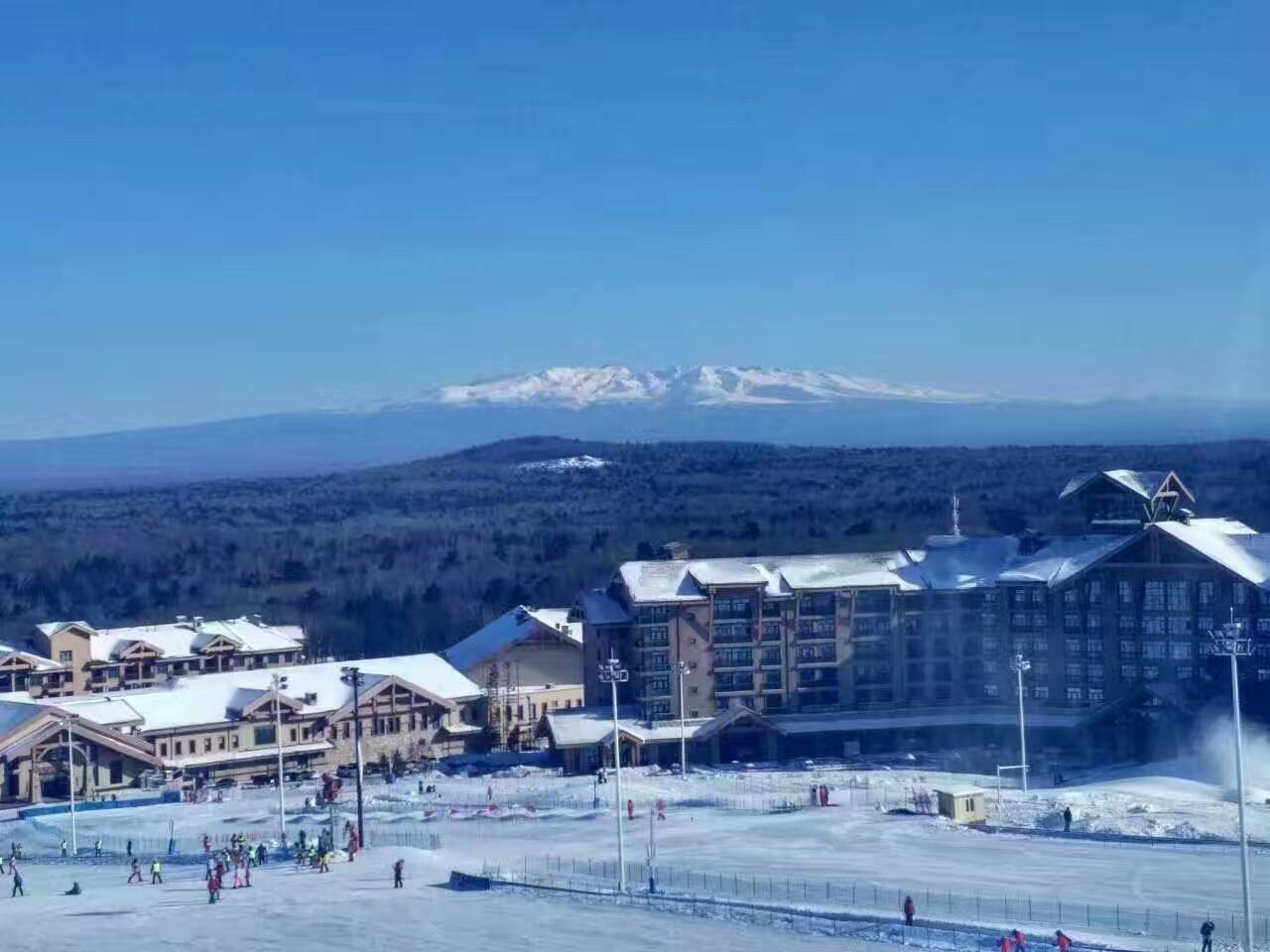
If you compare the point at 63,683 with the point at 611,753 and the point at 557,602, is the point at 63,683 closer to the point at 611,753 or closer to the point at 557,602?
the point at 611,753

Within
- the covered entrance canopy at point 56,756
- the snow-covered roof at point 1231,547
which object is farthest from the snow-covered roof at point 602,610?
the snow-covered roof at point 1231,547

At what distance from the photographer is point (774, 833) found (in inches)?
2111

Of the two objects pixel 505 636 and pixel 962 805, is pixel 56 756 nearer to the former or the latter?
pixel 505 636

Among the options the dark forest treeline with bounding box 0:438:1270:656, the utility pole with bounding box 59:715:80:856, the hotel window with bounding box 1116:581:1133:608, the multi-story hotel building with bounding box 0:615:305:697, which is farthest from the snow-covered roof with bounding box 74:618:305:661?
the hotel window with bounding box 1116:581:1133:608

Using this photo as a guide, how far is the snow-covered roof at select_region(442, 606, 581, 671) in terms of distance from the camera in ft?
281

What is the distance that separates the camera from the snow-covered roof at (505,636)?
3369 inches

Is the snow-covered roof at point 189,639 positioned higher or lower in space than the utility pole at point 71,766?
higher

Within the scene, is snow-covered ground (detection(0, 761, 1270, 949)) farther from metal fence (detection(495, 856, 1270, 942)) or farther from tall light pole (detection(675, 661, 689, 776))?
tall light pole (detection(675, 661, 689, 776))

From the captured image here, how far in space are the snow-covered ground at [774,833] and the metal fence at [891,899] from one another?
262mm

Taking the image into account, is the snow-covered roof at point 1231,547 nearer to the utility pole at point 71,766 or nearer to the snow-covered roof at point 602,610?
the snow-covered roof at point 602,610

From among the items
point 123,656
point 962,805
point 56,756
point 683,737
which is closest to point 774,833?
point 962,805

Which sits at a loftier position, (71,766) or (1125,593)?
(1125,593)

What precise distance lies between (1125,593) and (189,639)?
4608 centimetres

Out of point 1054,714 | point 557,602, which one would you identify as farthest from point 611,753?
point 557,602
